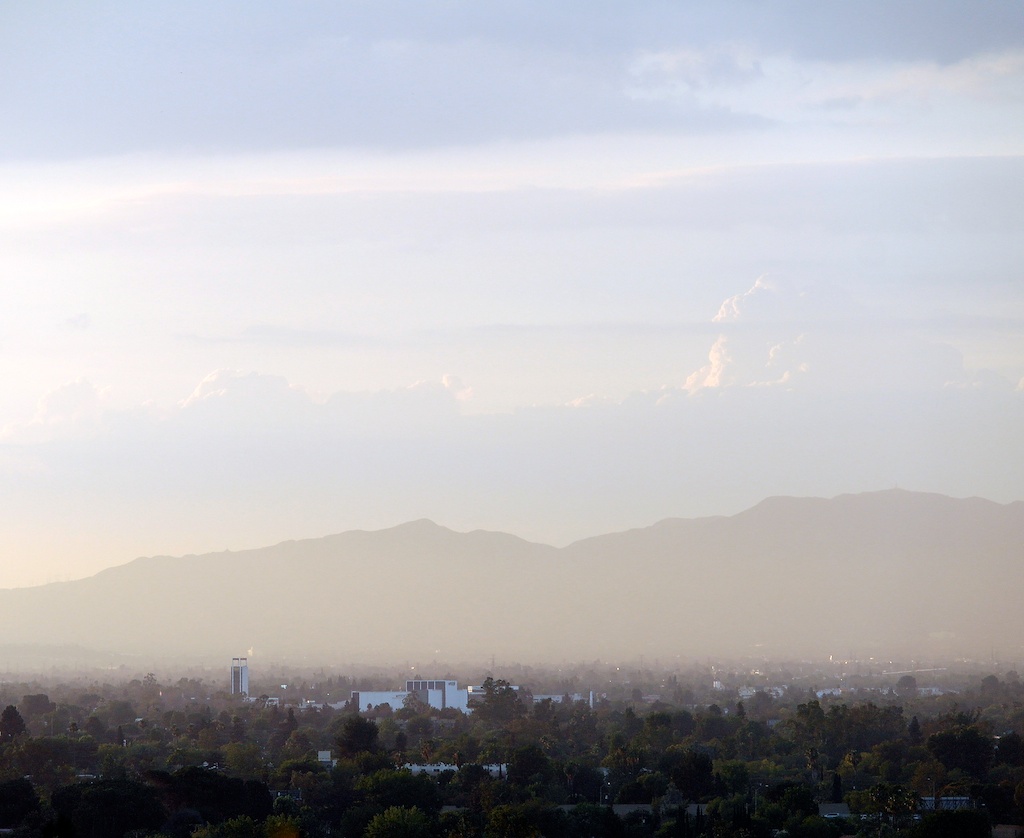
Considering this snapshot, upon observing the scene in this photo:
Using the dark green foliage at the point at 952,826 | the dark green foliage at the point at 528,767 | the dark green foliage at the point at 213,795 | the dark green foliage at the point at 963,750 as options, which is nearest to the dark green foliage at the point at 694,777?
the dark green foliage at the point at 528,767

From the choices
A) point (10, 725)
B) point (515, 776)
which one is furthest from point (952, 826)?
point (10, 725)

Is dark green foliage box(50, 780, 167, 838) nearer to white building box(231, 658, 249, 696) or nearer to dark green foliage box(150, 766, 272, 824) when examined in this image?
dark green foliage box(150, 766, 272, 824)

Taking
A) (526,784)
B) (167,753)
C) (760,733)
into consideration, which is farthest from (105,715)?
(526,784)

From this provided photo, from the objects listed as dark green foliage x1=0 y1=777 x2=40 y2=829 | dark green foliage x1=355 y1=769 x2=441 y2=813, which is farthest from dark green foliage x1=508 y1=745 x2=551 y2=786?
dark green foliage x1=0 y1=777 x2=40 y2=829

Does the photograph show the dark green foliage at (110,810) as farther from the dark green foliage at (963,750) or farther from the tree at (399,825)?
the dark green foliage at (963,750)

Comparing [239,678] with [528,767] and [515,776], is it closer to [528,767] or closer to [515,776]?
[528,767]

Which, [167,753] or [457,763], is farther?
[167,753]

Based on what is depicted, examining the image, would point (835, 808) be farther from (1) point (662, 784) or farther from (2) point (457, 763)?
(2) point (457, 763)

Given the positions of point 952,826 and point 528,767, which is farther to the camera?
point 528,767
